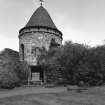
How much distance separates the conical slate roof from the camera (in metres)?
29.0

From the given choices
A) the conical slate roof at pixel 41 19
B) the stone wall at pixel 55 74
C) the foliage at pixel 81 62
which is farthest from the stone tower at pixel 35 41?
the foliage at pixel 81 62

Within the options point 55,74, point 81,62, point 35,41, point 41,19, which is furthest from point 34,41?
point 81,62

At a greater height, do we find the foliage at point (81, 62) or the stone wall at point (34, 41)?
the stone wall at point (34, 41)

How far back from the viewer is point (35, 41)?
28125 mm

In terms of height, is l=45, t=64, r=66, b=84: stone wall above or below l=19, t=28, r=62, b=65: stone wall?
below

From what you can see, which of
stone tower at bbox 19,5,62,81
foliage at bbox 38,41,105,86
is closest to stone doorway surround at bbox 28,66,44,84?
stone tower at bbox 19,5,62,81

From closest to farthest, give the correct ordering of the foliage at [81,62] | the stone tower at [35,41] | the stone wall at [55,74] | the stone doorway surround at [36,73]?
the foliage at [81,62] → the stone wall at [55,74] → the stone doorway surround at [36,73] → the stone tower at [35,41]

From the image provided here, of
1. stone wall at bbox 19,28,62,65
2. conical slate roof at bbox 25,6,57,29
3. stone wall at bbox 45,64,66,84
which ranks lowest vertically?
stone wall at bbox 45,64,66,84

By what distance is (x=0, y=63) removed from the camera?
81.9 feet

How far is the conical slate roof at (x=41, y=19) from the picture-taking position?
2905 cm

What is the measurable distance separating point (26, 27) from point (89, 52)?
9989 mm

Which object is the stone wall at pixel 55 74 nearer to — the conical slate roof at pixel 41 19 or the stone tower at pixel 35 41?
the stone tower at pixel 35 41

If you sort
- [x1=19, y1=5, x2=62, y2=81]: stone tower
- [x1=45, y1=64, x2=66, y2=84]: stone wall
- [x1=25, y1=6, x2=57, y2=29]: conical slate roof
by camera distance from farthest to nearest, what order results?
1. [x1=25, y1=6, x2=57, y2=29]: conical slate roof
2. [x1=19, y1=5, x2=62, y2=81]: stone tower
3. [x1=45, y1=64, x2=66, y2=84]: stone wall

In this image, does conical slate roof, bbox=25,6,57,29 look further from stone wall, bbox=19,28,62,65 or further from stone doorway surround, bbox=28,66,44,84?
stone doorway surround, bbox=28,66,44,84
